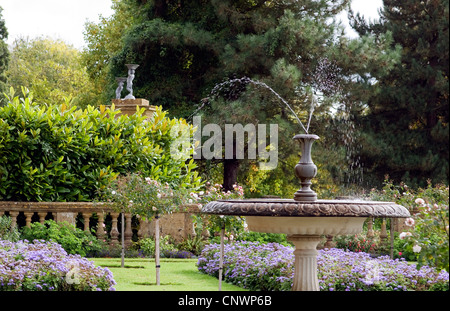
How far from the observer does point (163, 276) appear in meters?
8.76

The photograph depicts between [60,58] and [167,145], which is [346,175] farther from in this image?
[60,58]

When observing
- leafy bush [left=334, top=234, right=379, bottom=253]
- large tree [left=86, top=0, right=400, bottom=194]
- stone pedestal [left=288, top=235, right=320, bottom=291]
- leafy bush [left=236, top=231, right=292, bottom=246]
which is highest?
large tree [left=86, top=0, right=400, bottom=194]

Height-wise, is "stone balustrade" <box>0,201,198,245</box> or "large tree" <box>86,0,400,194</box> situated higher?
"large tree" <box>86,0,400,194</box>

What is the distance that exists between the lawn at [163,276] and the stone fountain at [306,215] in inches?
81.0

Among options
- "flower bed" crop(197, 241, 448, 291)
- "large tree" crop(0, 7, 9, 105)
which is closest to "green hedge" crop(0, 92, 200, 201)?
"flower bed" crop(197, 241, 448, 291)

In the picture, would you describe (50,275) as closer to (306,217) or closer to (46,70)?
(306,217)

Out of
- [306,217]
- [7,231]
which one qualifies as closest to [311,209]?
[306,217]

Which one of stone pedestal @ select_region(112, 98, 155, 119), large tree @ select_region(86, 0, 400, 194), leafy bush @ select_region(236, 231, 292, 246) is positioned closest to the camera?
leafy bush @ select_region(236, 231, 292, 246)

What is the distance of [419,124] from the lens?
68.2ft

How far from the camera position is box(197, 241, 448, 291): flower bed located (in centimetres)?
752

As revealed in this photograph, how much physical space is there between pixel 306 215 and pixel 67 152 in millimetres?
7139

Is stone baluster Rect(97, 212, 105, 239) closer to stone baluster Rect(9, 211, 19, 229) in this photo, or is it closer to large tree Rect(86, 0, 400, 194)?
stone baluster Rect(9, 211, 19, 229)

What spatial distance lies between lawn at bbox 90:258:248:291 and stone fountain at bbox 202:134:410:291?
206cm

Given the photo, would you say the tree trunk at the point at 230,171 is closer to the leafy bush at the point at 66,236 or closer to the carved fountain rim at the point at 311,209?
the leafy bush at the point at 66,236
